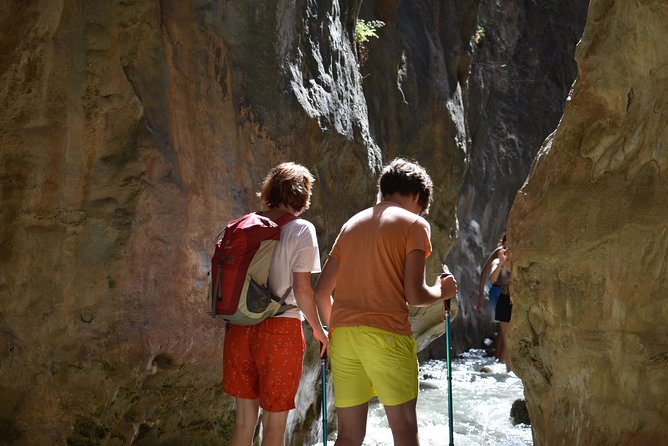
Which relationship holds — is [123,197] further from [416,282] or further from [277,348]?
[416,282]

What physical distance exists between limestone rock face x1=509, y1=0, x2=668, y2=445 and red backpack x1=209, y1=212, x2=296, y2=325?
1.45 meters

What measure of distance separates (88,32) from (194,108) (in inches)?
37.1

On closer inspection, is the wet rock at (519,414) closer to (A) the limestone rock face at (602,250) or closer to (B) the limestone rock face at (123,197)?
(B) the limestone rock face at (123,197)

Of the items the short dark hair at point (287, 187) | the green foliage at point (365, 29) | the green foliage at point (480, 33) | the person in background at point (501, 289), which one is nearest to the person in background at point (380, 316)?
the short dark hair at point (287, 187)

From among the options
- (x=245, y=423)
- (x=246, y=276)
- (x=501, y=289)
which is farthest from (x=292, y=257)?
(x=501, y=289)

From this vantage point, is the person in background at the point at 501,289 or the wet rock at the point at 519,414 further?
the wet rock at the point at 519,414

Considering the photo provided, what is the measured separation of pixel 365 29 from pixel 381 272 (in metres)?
6.65

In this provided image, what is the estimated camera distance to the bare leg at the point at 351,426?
4.36 metres

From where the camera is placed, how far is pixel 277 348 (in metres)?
4.77

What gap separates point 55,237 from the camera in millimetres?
5801

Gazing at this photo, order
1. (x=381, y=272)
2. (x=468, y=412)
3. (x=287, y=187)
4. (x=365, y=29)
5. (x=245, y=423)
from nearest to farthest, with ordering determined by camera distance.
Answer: (x=381, y=272)
(x=245, y=423)
(x=287, y=187)
(x=365, y=29)
(x=468, y=412)

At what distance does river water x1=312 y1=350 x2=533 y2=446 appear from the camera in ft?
28.1

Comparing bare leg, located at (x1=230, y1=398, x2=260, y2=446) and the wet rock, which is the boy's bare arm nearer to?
bare leg, located at (x1=230, y1=398, x2=260, y2=446)

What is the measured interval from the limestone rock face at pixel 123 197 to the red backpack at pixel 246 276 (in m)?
1.45
